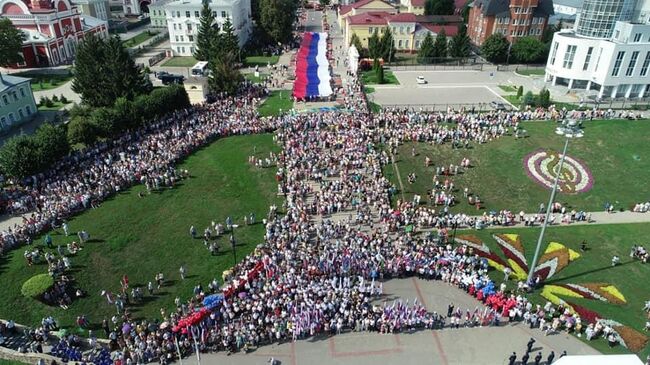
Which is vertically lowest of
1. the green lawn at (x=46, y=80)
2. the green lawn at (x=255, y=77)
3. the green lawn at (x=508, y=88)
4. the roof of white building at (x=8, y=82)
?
the green lawn at (x=46, y=80)

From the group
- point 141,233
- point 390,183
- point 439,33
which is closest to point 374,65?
point 439,33

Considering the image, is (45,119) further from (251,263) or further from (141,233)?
(251,263)

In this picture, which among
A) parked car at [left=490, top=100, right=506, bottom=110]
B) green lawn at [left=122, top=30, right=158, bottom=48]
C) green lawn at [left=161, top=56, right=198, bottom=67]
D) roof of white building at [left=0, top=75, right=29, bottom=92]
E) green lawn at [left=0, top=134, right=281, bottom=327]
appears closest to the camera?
green lawn at [left=0, top=134, right=281, bottom=327]

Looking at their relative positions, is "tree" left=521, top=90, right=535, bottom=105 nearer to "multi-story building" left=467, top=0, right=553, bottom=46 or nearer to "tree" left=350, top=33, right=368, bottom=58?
"multi-story building" left=467, top=0, right=553, bottom=46

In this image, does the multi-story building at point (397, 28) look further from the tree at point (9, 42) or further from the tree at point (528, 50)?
the tree at point (9, 42)

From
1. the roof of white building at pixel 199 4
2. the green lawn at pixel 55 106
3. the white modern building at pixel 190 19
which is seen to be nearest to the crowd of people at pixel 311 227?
the green lawn at pixel 55 106

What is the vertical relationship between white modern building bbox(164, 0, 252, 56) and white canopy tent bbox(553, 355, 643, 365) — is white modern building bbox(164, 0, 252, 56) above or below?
above

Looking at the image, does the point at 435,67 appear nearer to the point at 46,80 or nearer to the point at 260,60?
the point at 260,60

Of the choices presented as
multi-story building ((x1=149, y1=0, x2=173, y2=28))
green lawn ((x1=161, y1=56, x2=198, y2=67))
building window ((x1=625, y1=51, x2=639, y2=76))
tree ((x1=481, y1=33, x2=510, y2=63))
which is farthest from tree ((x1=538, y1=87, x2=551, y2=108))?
multi-story building ((x1=149, y1=0, x2=173, y2=28))
